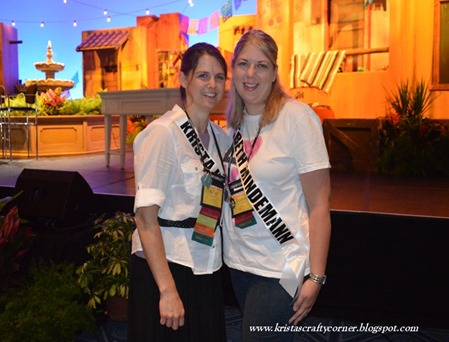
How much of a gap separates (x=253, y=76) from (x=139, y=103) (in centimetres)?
364

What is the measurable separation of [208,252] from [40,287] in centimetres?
142

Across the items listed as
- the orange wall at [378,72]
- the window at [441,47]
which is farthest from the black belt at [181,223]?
the window at [441,47]

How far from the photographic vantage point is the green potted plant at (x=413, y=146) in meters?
4.61

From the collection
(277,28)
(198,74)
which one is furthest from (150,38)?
(198,74)

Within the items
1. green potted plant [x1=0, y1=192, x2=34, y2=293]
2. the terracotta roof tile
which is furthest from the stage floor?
the terracotta roof tile

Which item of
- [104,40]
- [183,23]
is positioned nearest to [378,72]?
[183,23]

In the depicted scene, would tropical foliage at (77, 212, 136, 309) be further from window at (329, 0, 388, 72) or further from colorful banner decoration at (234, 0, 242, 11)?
colorful banner decoration at (234, 0, 242, 11)

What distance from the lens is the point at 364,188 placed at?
12.4ft

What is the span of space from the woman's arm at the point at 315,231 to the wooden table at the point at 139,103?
327 centimetres

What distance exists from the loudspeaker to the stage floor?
44 cm

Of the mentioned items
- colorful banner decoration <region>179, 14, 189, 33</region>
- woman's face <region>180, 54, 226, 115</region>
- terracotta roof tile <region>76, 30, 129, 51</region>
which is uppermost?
colorful banner decoration <region>179, 14, 189, 33</region>

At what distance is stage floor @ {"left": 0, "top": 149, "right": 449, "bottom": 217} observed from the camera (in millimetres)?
2835

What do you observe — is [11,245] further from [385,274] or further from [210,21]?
[210,21]

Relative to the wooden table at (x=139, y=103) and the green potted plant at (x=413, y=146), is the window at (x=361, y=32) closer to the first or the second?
the green potted plant at (x=413, y=146)
